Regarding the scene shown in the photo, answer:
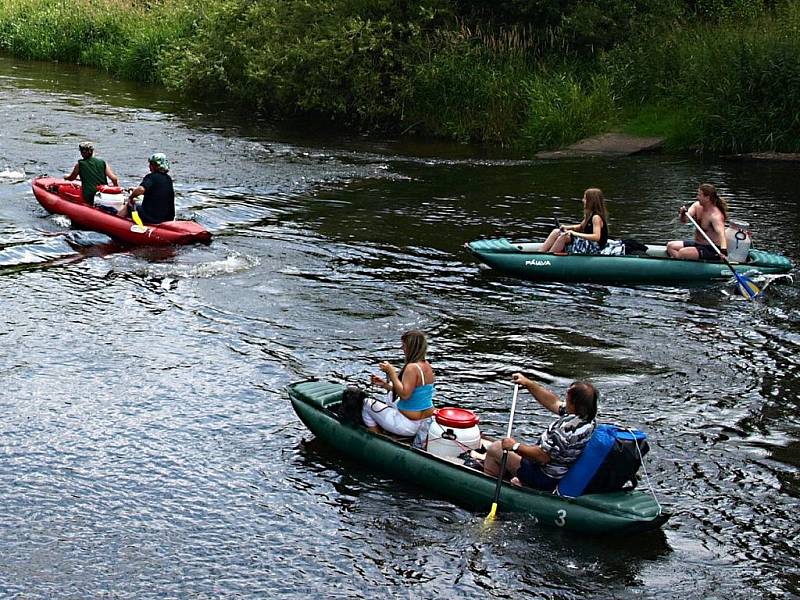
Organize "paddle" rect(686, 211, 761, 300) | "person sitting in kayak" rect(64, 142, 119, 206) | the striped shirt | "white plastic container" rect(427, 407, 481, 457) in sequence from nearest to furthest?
1. the striped shirt
2. "white plastic container" rect(427, 407, 481, 457)
3. "paddle" rect(686, 211, 761, 300)
4. "person sitting in kayak" rect(64, 142, 119, 206)

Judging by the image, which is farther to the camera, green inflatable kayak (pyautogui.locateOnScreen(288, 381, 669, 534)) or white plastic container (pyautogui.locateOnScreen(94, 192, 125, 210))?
white plastic container (pyautogui.locateOnScreen(94, 192, 125, 210))

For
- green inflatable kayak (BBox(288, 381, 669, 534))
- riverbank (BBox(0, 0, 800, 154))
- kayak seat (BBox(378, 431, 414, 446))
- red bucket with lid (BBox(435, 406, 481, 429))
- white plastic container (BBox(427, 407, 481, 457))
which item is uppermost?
riverbank (BBox(0, 0, 800, 154))

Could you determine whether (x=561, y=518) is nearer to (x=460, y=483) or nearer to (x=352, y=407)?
(x=460, y=483)

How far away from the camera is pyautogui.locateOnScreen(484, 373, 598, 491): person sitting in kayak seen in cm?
780

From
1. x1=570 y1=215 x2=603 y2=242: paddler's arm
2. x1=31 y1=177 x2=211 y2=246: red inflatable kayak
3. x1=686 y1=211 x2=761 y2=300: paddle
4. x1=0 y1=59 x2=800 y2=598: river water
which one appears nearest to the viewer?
x1=0 y1=59 x2=800 y2=598: river water

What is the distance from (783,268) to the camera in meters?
13.6

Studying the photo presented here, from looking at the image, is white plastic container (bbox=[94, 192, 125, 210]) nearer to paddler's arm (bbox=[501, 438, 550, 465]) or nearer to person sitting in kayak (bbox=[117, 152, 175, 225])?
person sitting in kayak (bbox=[117, 152, 175, 225])

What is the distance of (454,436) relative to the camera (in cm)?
865

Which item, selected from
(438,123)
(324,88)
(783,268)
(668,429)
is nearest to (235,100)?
(324,88)

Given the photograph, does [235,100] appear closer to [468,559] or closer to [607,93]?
[607,93]

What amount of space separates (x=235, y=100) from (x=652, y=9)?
1045cm

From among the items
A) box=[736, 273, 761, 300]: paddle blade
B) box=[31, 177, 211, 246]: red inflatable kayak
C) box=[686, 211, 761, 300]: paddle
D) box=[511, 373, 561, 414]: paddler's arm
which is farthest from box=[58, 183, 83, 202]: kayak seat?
box=[511, 373, 561, 414]: paddler's arm

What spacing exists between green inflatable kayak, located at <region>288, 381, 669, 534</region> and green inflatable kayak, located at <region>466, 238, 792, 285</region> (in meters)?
4.94

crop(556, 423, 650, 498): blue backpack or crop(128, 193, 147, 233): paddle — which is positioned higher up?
crop(128, 193, 147, 233): paddle
